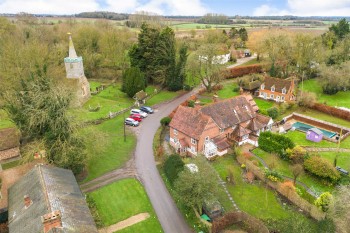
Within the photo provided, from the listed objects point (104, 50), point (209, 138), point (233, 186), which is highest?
point (104, 50)

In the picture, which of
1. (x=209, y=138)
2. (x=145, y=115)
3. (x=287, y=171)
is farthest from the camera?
(x=145, y=115)

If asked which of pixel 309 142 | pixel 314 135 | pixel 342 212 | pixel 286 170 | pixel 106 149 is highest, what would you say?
pixel 342 212

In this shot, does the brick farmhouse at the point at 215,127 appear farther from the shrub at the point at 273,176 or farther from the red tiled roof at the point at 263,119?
the shrub at the point at 273,176

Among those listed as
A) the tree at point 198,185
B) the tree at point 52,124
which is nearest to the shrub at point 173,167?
the tree at point 198,185

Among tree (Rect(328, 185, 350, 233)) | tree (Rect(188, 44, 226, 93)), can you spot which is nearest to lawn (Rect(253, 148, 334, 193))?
tree (Rect(328, 185, 350, 233))

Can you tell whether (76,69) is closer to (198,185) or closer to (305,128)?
(198,185)

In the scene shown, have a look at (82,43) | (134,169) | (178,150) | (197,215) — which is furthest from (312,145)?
(82,43)

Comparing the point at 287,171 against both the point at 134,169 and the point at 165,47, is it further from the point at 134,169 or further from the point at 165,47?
the point at 165,47

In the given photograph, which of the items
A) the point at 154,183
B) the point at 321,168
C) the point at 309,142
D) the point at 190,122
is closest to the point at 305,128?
the point at 309,142
